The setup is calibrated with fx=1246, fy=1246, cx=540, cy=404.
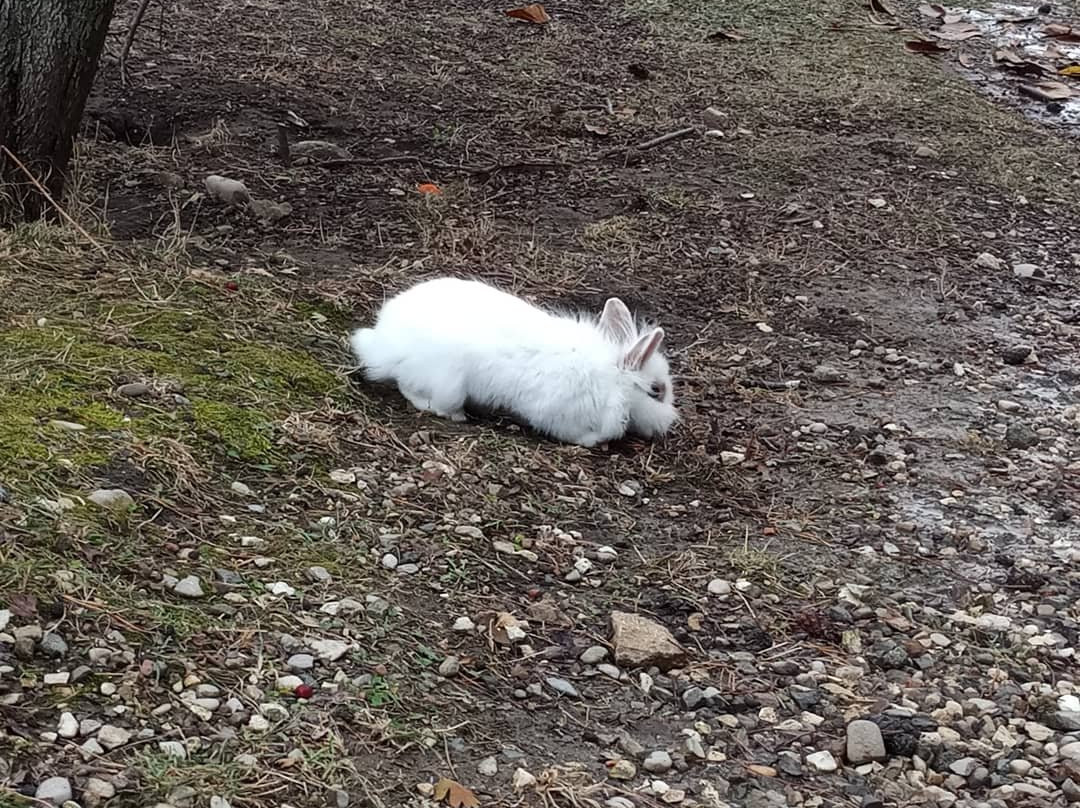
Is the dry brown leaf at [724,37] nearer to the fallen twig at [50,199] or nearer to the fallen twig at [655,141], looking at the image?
the fallen twig at [655,141]

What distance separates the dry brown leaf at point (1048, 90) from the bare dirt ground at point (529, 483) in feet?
5.78

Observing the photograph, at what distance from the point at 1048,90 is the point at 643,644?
25.8 feet

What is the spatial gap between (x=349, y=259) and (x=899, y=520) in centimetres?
266

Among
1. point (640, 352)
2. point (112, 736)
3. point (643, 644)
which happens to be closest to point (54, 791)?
point (112, 736)

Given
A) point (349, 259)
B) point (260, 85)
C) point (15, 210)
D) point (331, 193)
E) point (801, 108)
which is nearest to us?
point (15, 210)

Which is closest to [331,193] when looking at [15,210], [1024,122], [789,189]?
[15,210]

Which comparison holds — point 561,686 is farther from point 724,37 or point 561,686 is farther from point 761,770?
point 724,37

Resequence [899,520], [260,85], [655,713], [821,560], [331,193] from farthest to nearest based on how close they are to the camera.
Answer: [260,85] < [331,193] < [899,520] < [821,560] < [655,713]

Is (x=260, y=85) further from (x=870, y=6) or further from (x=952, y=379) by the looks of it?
(x=870, y=6)

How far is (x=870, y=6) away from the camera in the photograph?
37.9 feet

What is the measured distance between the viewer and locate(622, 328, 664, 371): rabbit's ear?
435cm

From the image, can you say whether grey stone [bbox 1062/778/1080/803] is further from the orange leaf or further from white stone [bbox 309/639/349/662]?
the orange leaf

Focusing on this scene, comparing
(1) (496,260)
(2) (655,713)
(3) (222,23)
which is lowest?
(3) (222,23)

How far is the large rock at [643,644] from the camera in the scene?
3141 millimetres
